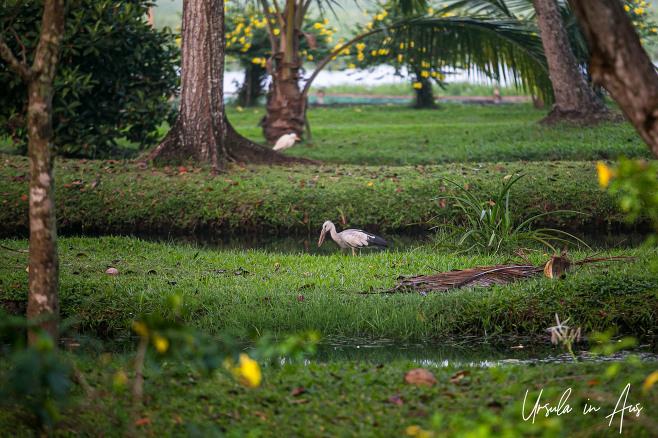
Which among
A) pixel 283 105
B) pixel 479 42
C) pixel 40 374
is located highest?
pixel 479 42

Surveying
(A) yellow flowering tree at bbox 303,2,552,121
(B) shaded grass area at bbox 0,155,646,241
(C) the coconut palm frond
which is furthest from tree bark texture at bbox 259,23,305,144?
(B) shaded grass area at bbox 0,155,646,241

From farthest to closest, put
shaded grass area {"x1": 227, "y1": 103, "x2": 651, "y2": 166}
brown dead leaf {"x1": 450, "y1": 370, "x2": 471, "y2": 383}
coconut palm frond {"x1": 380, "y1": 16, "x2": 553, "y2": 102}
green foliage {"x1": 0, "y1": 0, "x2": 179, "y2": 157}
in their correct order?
1. coconut palm frond {"x1": 380, "y1": 16, "x2": 553, "y2": 102}
2. shaded grass area {"x1": 227, "y1": 103, "x2": 651, "y2": 166}
3. green foliage {"x1": 0, "y1": 0, "x2": 179, "y2": 157}
4. brown dead leaf {"x1": 450, "y1": 370, "x2": 471, "y2": 383}

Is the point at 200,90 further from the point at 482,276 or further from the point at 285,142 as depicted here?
the point at 482,276

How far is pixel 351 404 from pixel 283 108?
1007cm

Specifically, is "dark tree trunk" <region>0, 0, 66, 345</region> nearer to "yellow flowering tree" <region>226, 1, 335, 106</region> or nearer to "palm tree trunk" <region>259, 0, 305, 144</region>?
"palm tree trunk" <region>259, 0, 305, 144</region>

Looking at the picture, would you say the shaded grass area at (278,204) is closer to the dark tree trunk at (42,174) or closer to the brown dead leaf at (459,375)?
the brown dead leaf at (459,375)

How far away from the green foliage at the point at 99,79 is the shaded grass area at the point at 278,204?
2086 millimetres

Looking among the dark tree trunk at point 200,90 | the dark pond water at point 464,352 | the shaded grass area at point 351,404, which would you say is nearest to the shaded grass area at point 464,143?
the dark tree trunk at point 200,90

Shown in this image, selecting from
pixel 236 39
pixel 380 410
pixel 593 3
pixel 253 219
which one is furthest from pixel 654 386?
pixel 236 39

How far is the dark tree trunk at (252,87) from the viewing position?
66.4 ft

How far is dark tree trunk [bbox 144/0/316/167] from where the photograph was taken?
9469 millimetres

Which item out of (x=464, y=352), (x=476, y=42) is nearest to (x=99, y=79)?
(x=476, y=42)

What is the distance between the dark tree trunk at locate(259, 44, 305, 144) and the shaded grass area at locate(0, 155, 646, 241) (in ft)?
12.9

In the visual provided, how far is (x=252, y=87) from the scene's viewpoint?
20.7m
